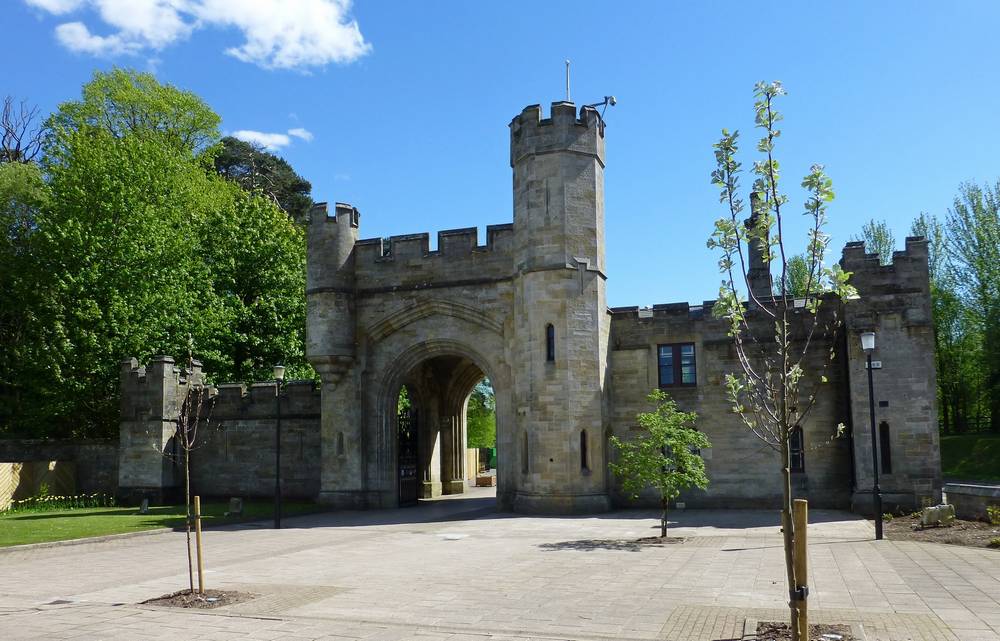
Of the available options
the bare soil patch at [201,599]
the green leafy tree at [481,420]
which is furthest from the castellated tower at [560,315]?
Result: the green leafy tree at [481,420]

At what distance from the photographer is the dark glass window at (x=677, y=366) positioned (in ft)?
79.7

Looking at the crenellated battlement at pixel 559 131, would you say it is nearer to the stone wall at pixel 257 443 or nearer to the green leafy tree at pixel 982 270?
the stone wall at pixel 257 443

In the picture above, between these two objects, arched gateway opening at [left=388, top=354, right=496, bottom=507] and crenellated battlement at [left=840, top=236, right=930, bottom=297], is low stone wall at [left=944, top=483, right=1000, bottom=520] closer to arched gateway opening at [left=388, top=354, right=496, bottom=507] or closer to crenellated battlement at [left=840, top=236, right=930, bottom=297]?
crenellated battlement at [left=840, top=236, right=930, bottom=297]

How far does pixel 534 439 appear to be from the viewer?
22.6 metres

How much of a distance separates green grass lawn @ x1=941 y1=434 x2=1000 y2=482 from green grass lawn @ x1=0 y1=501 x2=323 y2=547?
3047cm

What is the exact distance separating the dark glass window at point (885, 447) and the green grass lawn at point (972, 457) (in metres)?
18.2

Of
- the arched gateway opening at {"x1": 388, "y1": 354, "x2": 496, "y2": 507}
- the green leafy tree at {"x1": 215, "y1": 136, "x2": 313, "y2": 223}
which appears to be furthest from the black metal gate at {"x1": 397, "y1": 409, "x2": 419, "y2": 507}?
the green leafy tree at {"x1": 215, "y1": 136, "x2": 313, "y2": 223}

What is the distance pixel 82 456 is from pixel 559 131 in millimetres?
20747

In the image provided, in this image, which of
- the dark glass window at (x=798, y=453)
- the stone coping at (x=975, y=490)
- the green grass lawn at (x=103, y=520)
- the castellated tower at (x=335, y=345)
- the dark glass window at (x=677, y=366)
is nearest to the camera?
the stone coping at (x=975, y=490)

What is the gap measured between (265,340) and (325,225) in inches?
438

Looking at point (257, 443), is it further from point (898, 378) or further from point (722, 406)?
point (898, 378)

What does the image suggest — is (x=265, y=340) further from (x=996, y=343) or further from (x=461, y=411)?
(x=996, y=343)

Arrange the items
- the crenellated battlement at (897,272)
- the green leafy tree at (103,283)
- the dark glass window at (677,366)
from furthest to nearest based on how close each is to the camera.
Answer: the green leafy tree at (103,283), the dark glass window at (677,366), the crenellated battlement at (897,272)

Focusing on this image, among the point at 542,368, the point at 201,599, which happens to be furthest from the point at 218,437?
the point at 201,599
